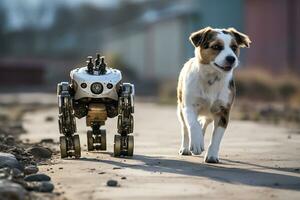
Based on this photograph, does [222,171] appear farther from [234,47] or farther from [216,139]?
[234,47]

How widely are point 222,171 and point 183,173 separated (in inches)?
18.1

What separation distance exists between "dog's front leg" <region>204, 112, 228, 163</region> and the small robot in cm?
98

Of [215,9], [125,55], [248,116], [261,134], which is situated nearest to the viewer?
[261,134]

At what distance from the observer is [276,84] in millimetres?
31688

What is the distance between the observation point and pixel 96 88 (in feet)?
31.1

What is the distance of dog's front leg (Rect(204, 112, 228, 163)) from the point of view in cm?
944

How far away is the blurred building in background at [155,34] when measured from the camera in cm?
4206

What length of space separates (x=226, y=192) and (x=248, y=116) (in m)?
13.2

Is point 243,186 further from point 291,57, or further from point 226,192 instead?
point 291,57

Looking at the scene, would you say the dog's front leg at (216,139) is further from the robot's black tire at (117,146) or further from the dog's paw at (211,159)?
the robot's black tire at (117,146)

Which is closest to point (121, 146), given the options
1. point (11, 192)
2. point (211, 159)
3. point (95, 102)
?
point (95, 102)

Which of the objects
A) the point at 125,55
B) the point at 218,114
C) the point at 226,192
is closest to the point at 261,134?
the point at 218,114

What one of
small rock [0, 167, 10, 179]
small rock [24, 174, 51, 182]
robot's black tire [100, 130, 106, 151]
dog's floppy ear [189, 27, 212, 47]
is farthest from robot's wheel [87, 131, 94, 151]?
small rock [24, 174, 51, 182]

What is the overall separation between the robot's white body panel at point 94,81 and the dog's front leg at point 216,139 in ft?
4.18
